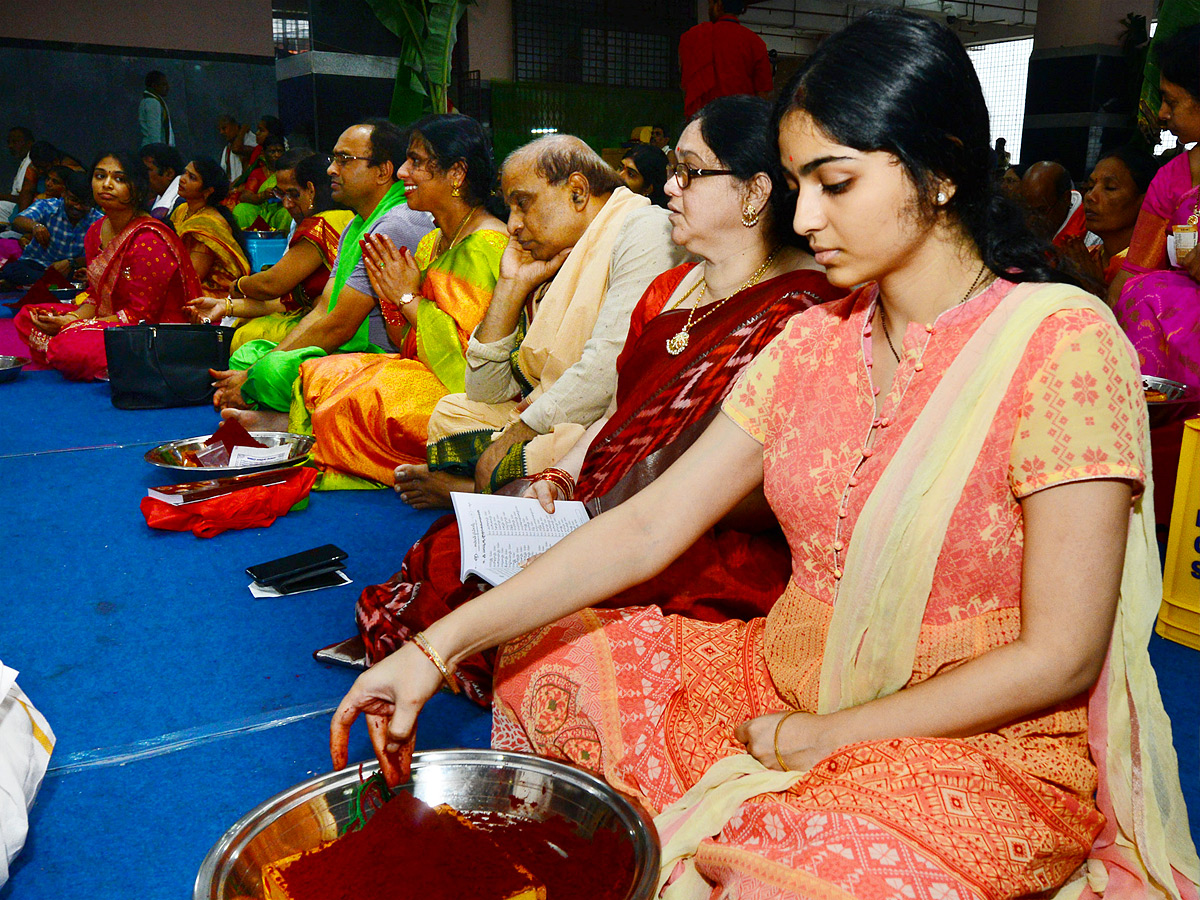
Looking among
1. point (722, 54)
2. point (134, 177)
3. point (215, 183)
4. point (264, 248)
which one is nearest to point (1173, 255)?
point (722, 54)

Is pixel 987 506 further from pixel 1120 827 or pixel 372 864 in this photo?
pixel 372 864

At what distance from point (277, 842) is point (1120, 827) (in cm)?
91

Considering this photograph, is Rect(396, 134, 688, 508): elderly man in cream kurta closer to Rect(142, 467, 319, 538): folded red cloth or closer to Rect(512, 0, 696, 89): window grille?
Rect(142, 467, 319, 538): folded red cloth

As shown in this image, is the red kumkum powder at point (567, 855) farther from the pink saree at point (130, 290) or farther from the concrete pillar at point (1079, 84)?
the concrete pillar at point (1079, 84)

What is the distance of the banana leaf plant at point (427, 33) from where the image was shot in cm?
661

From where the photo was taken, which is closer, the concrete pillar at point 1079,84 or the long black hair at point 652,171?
the long black hair at point 652,171

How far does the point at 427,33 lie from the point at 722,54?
8.26 ft

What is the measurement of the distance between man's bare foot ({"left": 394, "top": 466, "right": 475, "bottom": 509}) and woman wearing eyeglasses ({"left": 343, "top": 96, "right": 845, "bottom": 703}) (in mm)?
882

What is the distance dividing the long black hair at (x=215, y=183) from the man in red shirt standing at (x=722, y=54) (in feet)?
9.07

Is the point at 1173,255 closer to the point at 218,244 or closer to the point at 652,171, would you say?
the point at 652,171

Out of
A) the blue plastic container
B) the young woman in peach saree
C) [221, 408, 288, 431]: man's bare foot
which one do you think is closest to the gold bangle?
the young woman in peach saree

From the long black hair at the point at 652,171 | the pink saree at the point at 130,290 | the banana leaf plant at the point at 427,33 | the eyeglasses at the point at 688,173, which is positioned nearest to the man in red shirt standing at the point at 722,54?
the long black hair at the point at 652,171

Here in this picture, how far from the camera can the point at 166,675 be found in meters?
2.02

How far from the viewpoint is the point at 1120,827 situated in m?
1.08
